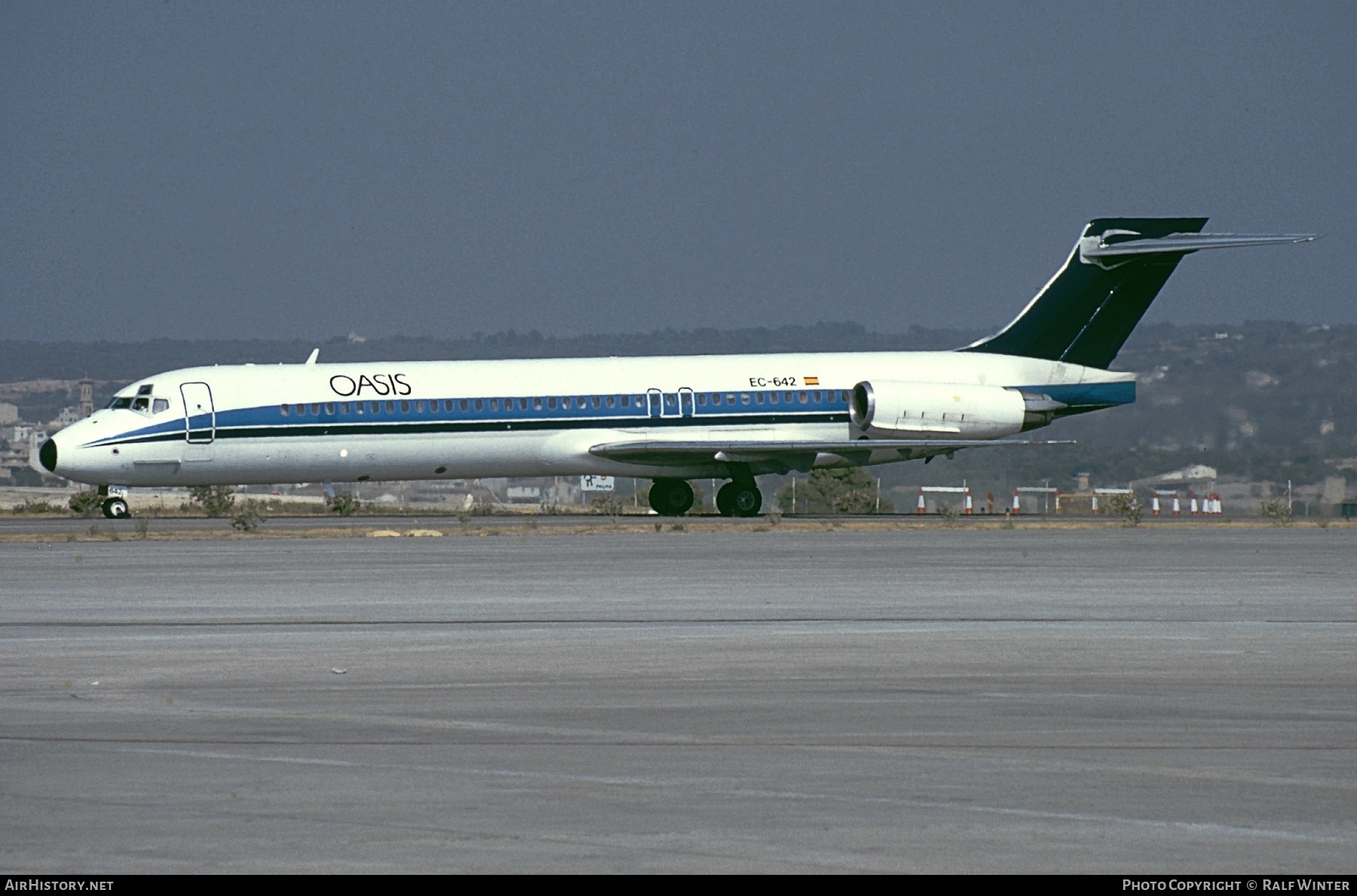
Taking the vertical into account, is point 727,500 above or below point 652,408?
below

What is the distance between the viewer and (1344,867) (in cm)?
620

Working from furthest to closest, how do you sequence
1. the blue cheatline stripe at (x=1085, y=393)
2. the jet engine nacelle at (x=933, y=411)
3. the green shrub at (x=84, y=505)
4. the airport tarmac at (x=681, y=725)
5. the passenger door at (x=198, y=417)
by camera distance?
the green shrub at (x=84, y=505), the blue cheatline stripe at (x=1085, y=393), the jet engine nacelle at (x=933, y=411), the passenger door at (x=198, y=417), the airport tarmac at (x=681, y=725)

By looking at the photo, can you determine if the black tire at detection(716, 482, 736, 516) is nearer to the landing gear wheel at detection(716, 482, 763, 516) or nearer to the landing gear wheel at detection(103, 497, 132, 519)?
the landing gear wheel at detection(716, 482, 763, 516)

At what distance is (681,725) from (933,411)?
87.2 ft

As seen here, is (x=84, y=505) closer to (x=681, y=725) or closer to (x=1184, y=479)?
(x=681, y=725)

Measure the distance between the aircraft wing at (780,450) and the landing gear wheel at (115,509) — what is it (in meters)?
9.08

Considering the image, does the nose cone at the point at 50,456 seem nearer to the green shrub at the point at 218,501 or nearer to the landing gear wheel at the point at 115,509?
the landing gear wheel at the point at 115,509

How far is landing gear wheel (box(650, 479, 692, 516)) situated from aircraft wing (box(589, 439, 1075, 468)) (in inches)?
58.1

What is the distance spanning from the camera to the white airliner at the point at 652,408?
3284 cm

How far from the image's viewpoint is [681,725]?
9414mm

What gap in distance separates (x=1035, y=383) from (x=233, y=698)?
93.8 ft

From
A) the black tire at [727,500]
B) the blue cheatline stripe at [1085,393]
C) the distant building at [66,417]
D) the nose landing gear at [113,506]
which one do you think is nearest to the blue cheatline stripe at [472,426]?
the black tire at [727,500]

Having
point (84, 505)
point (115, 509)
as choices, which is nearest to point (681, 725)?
point (115, 509)
